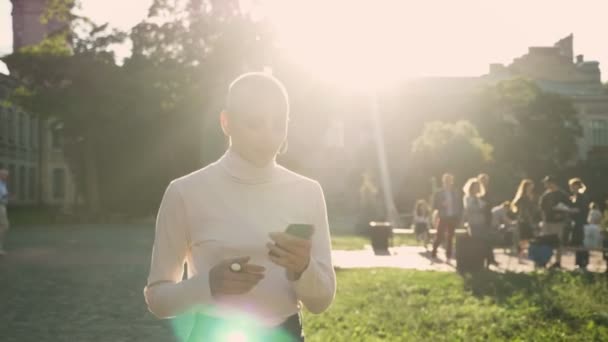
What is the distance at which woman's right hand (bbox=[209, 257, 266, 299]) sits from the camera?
2.46 metres

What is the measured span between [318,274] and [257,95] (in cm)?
57

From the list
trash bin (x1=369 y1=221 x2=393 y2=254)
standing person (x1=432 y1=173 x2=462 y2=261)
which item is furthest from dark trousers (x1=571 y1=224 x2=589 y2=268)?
trash bin (x1=369 y1=221 x2=393 y2=254)

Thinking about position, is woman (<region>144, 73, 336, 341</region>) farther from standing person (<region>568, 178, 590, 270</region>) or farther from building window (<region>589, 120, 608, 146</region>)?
building window (<region>589, 120, 608, 146</region>)

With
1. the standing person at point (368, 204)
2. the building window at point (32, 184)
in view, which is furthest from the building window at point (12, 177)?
the standing person at point (368, 204)

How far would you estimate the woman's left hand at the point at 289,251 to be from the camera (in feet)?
7.98

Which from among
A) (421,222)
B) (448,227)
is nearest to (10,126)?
(421,222)

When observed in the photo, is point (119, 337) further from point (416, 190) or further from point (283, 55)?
point (416, 190)

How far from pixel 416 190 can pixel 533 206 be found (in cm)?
3237

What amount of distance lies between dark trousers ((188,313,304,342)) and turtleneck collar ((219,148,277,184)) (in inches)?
17.0

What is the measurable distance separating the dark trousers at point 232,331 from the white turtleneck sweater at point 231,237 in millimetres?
25

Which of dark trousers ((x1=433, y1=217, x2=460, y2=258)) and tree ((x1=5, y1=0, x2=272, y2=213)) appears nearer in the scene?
dark trousers ((x1=433, y1=217, x2=460, y2=258))

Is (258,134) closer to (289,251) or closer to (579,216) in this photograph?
(289,251)

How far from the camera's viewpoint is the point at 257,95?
105 inches

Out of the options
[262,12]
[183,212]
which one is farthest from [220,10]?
[183,212]
